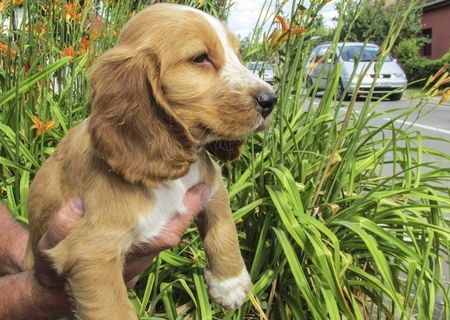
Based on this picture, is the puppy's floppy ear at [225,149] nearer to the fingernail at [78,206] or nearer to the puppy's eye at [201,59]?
the puppy's eye at [201,59]

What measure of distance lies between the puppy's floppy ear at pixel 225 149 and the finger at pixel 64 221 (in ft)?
1.84

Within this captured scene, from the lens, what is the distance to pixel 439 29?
33500 millimetres

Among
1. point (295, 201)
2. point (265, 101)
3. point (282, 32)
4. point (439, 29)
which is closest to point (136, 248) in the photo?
point (265, 101)

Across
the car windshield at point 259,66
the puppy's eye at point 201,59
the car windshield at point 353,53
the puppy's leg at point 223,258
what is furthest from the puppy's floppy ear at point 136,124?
the car windshield at point 259,66

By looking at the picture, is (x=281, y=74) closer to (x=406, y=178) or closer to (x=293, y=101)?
(x=293, y=101)

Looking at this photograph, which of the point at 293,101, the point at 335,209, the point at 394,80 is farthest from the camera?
the point at 394,80

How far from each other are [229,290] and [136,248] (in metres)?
0.46

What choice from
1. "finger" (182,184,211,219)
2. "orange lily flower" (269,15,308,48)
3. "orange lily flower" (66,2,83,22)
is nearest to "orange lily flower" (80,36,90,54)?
"orange lily flower" (66,2,83,22)

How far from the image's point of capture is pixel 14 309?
2342mm

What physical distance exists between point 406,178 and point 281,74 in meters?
0.99

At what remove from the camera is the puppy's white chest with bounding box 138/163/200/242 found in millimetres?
1950

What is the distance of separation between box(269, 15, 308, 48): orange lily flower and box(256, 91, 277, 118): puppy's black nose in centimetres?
73

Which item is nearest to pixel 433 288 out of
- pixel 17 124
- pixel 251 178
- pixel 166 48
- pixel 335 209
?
pixel 335 209

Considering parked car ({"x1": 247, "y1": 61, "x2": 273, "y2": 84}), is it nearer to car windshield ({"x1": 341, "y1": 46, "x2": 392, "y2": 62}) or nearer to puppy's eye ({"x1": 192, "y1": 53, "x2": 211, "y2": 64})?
car windshield ({"x1": 341, "y1": 46, "x2": 392, "y2": 62})
